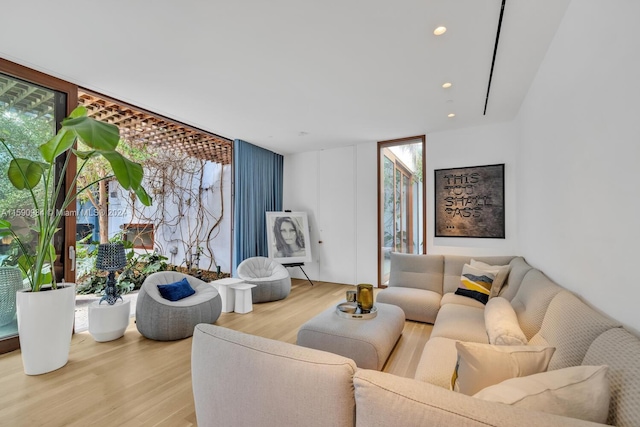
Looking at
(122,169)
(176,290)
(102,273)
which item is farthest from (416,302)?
(102,273)

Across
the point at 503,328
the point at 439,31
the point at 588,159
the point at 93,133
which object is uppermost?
the point at 439,31

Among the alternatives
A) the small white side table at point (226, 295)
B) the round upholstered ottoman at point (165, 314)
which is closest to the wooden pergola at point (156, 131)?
the round upholstered ottoman at point (165, 314)

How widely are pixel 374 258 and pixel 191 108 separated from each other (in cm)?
384

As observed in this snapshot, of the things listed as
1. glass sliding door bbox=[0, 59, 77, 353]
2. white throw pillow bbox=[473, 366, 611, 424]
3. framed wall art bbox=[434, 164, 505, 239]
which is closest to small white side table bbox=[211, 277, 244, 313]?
glass sliding door bbox=[0, 59, 77, 353]

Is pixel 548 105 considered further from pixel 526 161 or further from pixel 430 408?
pixel 430 408

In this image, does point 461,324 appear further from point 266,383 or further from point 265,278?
point 265,278

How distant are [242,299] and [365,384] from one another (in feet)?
10.6

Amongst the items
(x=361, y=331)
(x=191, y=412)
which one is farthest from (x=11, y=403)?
(x=361, y=331)

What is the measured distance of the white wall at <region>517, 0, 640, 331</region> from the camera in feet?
4.15

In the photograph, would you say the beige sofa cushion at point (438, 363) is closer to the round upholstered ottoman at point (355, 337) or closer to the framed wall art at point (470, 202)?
the round upholstered ottoman at point (355, 337)

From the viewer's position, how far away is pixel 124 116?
4.05 m

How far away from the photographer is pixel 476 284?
10.3 feet

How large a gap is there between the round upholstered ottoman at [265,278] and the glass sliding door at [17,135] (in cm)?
229

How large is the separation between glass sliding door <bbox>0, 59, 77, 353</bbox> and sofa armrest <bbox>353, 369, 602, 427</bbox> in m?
3.55
